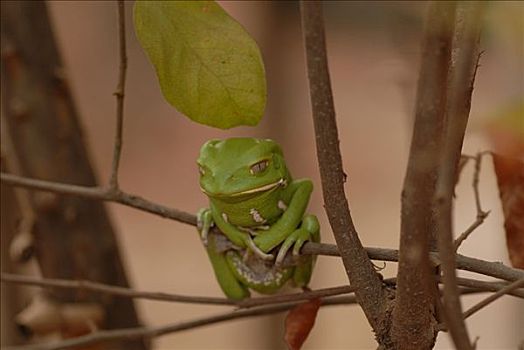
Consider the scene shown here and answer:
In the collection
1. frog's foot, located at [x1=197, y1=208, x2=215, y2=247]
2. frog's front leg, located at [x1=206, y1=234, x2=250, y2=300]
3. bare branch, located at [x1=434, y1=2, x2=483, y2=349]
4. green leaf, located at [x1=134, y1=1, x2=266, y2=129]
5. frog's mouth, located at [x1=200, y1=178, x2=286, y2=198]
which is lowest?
bare branch, located at [x1=434, y1=2, x2=483, y2=349]

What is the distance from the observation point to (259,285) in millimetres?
724

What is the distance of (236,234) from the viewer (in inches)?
27.2

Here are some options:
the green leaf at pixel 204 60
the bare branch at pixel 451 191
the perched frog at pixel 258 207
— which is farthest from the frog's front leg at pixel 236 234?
the bare branch at pixel 451 191

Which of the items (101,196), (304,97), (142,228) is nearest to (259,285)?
(101,196)

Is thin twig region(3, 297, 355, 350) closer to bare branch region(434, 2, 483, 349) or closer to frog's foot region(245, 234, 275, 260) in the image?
frog's foot region(245, 234, 275, 260)

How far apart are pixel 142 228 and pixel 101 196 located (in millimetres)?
2600

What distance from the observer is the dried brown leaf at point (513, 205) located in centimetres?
69

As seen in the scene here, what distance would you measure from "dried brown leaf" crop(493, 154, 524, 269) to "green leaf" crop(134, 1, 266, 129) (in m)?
0.20

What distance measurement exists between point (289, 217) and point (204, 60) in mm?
146

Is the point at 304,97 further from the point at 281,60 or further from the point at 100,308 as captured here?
the point at 100,308

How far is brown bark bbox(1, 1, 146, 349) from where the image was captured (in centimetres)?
103

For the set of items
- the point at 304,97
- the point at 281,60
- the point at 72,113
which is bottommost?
the point at 72,113

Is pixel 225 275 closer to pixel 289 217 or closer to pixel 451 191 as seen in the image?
pixel 289 217

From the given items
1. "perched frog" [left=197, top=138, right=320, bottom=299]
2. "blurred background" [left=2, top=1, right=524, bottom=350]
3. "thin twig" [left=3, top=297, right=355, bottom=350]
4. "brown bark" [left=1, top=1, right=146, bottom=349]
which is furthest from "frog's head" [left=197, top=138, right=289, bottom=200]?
"blurred background" [left=2, top=1, right=524, bottom=350]
